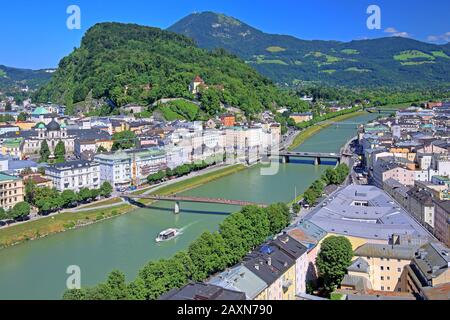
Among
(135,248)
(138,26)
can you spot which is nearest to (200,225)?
(135,248)

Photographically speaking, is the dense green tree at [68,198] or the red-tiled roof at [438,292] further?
the dense green tree at [68,198]

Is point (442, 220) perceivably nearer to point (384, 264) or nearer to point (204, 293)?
point (384, 264)

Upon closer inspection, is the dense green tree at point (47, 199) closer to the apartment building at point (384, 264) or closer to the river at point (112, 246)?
the river at point (112, 246)

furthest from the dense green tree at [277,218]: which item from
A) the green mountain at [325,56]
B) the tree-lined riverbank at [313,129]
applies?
the green mountain at [325,56]

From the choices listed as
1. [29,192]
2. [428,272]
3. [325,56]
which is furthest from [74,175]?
[325,56]

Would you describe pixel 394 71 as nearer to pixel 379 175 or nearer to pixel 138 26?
pixel 138 26
